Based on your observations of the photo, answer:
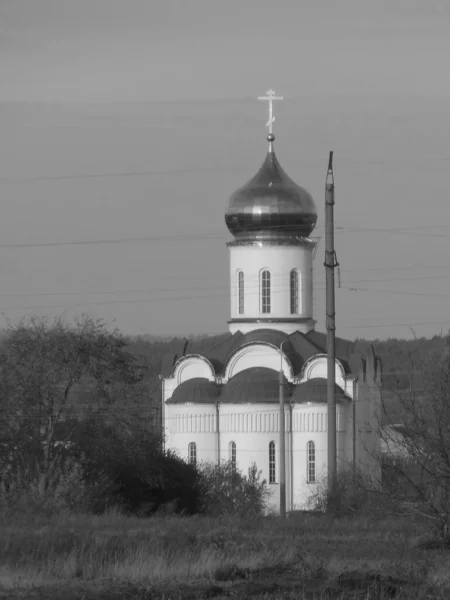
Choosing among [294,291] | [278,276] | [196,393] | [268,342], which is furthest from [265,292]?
[196,393]

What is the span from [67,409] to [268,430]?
1030 cm

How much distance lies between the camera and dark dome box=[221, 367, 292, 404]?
40.2m

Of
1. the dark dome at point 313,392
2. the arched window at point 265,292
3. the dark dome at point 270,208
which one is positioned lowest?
the dark dome at point 313,392

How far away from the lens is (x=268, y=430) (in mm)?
40156

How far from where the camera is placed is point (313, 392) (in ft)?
132

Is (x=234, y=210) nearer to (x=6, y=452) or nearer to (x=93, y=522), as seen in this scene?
(x=6, y=452)

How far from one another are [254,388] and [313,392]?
1.72 metres

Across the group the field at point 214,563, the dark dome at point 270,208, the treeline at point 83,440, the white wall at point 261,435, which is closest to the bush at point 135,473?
the treeline at point 83,440

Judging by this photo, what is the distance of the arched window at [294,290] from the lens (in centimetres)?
4281

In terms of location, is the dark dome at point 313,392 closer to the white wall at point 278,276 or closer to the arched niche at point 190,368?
the white wall at point 278,276

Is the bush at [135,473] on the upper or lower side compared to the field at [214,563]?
upper

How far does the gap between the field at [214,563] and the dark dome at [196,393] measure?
2163 cm

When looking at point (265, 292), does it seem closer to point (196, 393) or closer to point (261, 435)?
point (196, 393)

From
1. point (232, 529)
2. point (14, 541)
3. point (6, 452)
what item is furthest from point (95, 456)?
point (14, 541)
